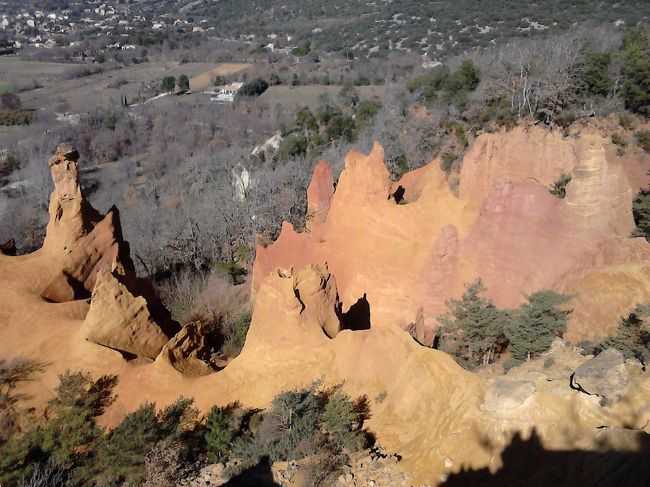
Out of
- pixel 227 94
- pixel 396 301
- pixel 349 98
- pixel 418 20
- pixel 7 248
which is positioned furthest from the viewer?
pixel 418 20

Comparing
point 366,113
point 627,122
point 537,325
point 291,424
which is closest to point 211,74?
point 366,113

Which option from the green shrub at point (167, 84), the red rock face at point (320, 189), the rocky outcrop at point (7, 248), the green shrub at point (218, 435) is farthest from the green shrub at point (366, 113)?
the green shrub at point (167, 84)

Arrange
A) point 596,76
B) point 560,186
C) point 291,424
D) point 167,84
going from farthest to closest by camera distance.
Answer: point 167,84 < point 596,76 < point 560,186 < point 291,424

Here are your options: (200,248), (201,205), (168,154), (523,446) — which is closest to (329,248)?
(523,446)

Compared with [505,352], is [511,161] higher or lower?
higher

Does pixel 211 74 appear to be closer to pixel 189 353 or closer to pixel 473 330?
pixel 189 353

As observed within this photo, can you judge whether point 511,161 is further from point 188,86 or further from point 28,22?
point 28,22

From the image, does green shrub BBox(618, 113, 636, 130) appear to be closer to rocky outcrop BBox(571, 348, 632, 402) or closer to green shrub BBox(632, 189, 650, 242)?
green shrub BBox(632, 189, 650, 242)
